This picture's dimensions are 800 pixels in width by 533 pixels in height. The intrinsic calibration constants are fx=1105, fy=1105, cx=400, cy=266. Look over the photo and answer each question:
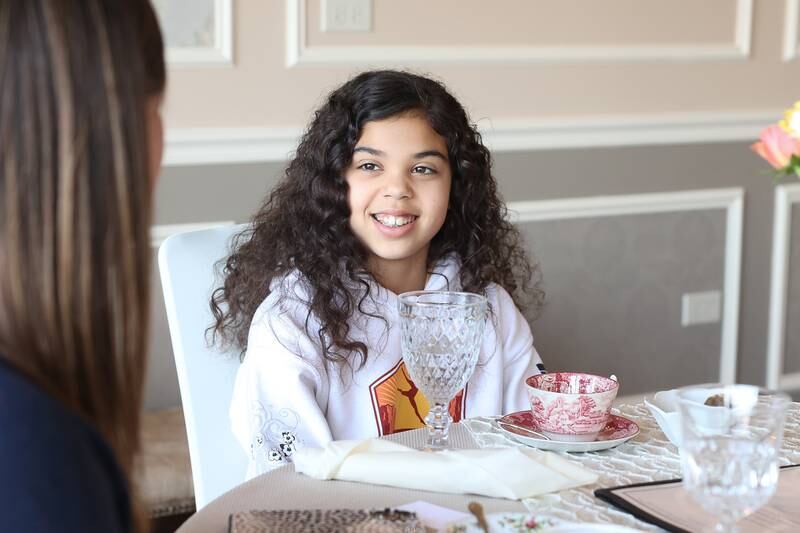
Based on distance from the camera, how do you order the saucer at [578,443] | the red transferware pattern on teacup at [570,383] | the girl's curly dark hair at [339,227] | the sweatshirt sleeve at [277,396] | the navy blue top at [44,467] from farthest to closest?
the girl's curly dark hair at [339,227], the sweatshirt sleeve at [277,396], the red transferware pattern on teacup at [570,383], the saucer at [578,443], the navy blue top at [44,467]

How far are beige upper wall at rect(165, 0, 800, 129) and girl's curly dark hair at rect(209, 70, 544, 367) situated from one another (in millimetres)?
819

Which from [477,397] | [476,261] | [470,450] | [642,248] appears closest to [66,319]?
[470,450]

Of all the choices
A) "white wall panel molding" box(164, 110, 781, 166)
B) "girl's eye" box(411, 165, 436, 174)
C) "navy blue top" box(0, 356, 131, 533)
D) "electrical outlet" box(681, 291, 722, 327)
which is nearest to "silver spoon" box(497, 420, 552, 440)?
"girl's eye" box(411, 165, 436, 174)

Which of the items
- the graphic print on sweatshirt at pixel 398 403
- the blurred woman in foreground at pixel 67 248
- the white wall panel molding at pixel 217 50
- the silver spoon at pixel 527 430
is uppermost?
the white wall panel molding at pixel 217 50

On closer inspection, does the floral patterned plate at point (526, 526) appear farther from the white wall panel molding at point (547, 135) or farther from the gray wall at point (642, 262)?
the gray wall at point (642, 262)

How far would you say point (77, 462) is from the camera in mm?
713

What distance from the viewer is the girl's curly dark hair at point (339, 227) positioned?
1.73 m

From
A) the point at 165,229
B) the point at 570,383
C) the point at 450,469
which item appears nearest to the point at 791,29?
the point at 165,229

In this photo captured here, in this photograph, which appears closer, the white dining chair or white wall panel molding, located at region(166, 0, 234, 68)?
the white dining chair

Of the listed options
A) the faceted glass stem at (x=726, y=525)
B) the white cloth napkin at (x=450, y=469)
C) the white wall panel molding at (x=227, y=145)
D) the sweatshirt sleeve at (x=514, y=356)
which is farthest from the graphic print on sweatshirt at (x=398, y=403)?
the white wall panel molding at (x=227, y=145)

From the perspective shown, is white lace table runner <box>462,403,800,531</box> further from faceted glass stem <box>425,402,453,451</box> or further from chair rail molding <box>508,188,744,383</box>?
chair rail molding <box>508,188,744,383</box>

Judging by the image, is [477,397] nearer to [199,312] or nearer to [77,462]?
[199,312]

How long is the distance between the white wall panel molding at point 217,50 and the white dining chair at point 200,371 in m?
1.05

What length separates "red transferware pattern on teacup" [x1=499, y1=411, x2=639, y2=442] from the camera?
52.1 inches
